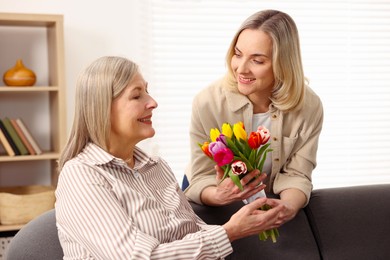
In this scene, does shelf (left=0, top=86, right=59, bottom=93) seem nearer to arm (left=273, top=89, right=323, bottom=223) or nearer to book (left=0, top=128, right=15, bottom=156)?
book (left=0, top=128, right=15, bottom=156)

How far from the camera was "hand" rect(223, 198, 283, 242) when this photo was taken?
191 cm

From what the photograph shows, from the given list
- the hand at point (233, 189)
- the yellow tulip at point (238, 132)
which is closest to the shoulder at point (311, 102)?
the hand at point (233, 189)

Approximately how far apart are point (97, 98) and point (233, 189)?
556mm

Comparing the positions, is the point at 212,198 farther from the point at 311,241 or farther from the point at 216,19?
the point at 216,19

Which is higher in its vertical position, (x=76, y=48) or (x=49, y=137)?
(x=76, y=48)

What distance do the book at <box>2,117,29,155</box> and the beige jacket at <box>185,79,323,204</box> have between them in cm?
174

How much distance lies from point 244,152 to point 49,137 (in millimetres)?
2501

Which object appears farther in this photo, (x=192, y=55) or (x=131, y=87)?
(x=192, y=55)

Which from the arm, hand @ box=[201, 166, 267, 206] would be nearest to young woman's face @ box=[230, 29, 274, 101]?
the arm

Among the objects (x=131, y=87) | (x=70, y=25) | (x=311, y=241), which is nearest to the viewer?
(x=131, y=87)

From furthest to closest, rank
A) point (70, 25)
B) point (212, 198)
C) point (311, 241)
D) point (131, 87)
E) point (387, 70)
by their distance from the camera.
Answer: point (387, 70), point (70, 25), point (311, 241), point (212, 198), point (131, 87)

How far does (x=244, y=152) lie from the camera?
198 centimetres

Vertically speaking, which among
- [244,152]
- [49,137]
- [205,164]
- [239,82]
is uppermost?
[239,82]

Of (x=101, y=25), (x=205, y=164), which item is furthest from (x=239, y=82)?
(x=101, y=25)
